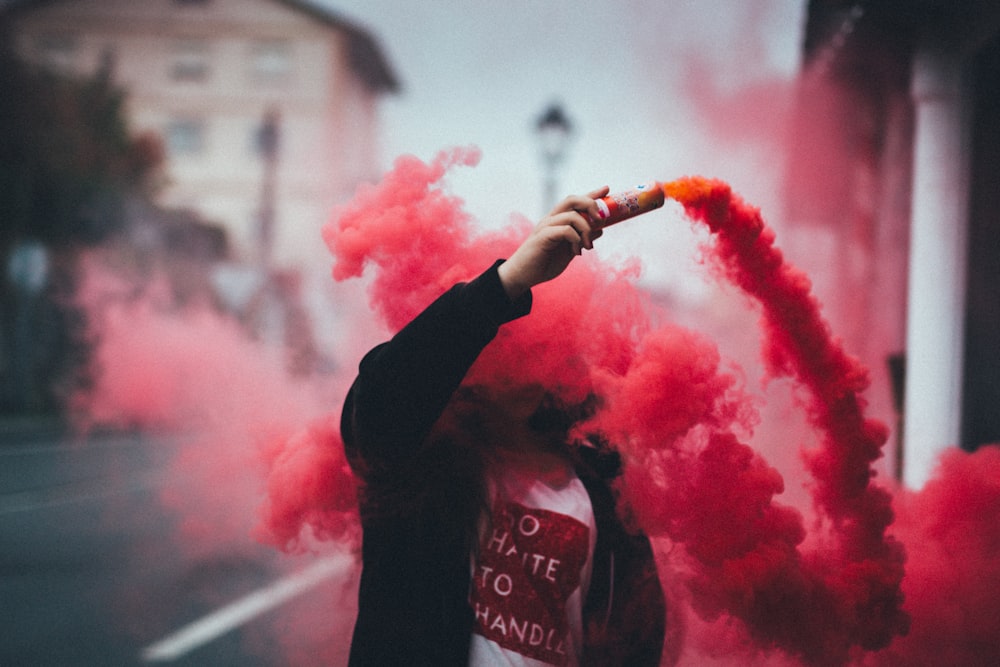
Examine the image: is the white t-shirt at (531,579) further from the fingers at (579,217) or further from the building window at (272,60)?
the building window at (272,60)

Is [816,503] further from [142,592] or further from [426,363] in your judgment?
[142,592]

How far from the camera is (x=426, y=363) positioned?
130cm

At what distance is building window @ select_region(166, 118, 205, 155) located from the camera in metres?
33.0

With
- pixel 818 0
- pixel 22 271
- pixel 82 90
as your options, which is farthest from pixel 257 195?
pixel 818 0

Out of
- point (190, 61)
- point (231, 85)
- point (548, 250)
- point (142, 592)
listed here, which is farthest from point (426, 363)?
point (231, 85)

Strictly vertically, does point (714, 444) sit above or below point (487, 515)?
above

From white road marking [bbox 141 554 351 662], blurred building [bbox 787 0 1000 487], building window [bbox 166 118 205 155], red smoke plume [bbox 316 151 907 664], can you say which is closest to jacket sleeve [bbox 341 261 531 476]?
red smoke plume [bbox 316 151 907 664]

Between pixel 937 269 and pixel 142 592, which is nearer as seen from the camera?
pixel 937 269

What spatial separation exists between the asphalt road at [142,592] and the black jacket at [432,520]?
18.1 inches

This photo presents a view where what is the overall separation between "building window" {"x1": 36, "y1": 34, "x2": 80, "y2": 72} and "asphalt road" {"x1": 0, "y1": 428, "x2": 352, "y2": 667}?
43.2 ft

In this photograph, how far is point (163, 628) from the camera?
534cm

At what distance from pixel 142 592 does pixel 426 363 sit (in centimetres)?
574

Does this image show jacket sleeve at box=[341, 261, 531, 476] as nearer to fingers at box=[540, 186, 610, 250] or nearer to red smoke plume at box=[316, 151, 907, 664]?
fingers at box=[540, 186, 610, 250]

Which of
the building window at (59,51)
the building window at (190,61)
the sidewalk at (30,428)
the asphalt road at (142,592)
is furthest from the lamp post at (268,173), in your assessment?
the asphalt road at (142,592)
